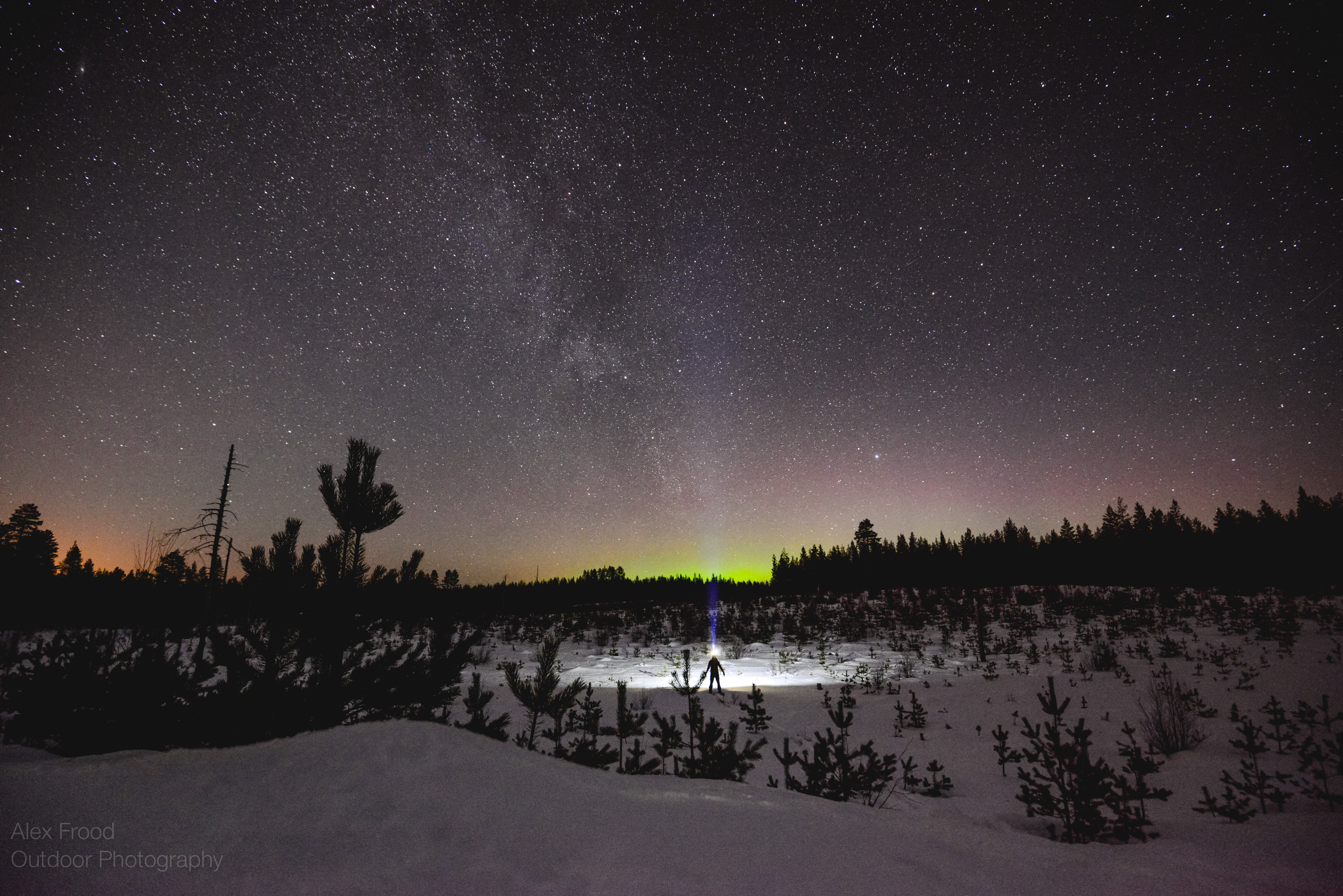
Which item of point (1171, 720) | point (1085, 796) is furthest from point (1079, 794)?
point (1171, 720)

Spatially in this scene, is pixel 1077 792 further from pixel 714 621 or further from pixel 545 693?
pixel 714 621

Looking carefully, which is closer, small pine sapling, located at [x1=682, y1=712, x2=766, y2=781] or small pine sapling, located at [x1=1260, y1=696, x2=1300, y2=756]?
small pine sapling, located at [x1=682, y1=712, x2=766, y2=781]

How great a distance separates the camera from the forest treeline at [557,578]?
614cm

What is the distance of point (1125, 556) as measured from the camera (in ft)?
143

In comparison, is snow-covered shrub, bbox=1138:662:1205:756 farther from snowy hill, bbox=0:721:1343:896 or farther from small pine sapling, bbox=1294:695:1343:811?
snowy hill, bbox=0:721:1343:896

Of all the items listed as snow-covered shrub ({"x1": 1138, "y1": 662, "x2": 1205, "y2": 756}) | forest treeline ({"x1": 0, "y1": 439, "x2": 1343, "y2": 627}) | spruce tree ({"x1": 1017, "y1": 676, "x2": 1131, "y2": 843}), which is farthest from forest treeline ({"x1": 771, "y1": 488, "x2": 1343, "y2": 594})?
spruce tree ({"x1": 1017, "y1": 676, "x2": 1131, "y2": 843})

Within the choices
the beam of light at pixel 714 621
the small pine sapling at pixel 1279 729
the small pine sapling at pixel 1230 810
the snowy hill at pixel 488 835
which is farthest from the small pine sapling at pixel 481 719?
the beam of light at pixel 714 621

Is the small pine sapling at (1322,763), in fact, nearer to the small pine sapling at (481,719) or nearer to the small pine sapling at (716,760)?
the small pine sapling at (716,760)

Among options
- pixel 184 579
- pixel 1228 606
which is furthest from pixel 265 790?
pixel 1228 606

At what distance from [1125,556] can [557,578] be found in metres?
68.5

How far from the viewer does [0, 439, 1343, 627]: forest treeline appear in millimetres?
6137

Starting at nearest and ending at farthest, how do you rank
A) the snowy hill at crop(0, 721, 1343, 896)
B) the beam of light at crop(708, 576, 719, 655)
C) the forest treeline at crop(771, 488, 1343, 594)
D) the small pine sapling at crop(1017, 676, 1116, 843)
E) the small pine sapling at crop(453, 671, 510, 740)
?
the snowy hill at crop(0, 721, 1343, 896) < the small pine sapling at crop(1017, 676, 1116, 843) < the small pine sapling at crop(453, 671, 510, 740) < the beam of light at crop(708, 576, 719, 655) < the forest treeline at crop(771, 488, 1343, 594)

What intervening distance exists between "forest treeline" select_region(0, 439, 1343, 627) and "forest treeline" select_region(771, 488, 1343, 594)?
252 mm

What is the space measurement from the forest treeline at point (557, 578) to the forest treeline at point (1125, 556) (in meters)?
0.25
